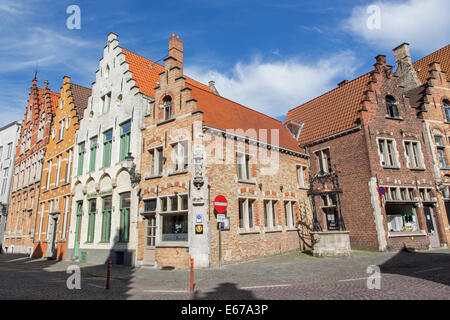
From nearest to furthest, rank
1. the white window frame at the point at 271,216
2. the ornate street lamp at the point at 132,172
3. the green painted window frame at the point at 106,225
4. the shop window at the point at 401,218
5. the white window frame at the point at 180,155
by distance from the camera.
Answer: the white window frame at the point at 180,155 → the ornate street lamp at the point at 132,172 → the white window frame at the point at 271,216 → the shop window at the point at 401,218 → the green painted window frame at the point at 106,225

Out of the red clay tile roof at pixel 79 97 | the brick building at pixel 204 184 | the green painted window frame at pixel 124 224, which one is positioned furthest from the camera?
the red clay tile roof at pixel 79 97

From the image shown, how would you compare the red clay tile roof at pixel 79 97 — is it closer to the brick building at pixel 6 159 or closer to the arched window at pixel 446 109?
the brick building at pixel 6 159

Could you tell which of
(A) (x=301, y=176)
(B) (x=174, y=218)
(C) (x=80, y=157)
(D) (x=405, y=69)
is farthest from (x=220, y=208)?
(D) (x=405, y=69)

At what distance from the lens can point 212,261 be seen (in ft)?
44.1

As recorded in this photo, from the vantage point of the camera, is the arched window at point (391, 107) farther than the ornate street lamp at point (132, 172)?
Yes

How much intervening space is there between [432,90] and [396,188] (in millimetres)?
9255

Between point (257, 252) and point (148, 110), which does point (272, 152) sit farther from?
point (148, 110)

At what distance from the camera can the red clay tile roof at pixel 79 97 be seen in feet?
83.6

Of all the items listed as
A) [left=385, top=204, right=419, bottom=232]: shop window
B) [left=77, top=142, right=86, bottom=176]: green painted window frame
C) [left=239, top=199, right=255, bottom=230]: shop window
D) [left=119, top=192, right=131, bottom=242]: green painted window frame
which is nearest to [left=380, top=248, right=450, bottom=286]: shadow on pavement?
[left=385, top=204, right=419, bottom=232]: shop window

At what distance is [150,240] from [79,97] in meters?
18.1

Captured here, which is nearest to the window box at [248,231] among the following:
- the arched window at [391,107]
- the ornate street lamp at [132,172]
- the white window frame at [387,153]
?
the ornate street lamp at [132,172]

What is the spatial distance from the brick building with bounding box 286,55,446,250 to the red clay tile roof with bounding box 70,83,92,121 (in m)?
19.8

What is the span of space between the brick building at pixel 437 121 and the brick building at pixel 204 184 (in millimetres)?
9151

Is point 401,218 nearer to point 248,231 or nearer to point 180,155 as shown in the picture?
point 248,231
